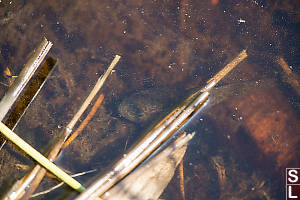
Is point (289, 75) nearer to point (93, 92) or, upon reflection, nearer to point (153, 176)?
point (153, 176)

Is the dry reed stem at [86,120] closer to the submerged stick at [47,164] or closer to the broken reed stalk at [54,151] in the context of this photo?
the broken reed stalk at [54,151]

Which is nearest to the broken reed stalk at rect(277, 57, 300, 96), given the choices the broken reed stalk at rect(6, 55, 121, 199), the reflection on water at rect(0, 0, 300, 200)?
Result: the reflection on water at rect(0, 0, 300, 200)

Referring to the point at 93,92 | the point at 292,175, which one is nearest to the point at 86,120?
the point at 93,92

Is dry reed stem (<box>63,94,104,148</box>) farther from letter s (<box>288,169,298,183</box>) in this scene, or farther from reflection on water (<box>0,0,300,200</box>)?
letter s (<box>288,169,298,183</box>)

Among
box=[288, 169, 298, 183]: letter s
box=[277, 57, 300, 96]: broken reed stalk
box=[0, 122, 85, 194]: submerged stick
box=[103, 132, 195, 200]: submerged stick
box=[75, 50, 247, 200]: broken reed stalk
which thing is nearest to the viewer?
box=[0, 122, 85, 194]: submerged stick

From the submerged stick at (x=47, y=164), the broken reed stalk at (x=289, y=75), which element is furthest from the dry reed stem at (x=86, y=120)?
the broken reed stalk at (x=289, y=75)
